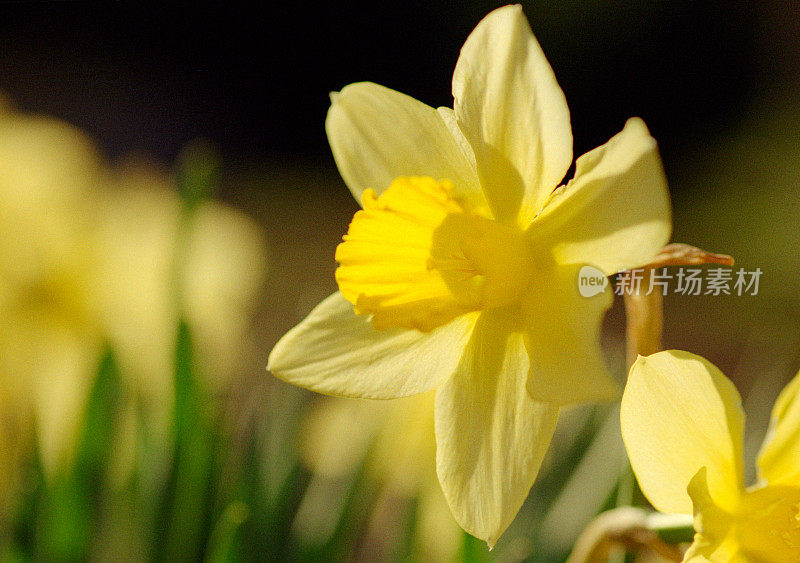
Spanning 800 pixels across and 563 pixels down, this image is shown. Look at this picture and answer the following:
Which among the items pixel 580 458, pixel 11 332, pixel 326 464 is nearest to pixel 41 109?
pixel 11 332

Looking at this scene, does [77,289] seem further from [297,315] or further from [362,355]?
[362,355]

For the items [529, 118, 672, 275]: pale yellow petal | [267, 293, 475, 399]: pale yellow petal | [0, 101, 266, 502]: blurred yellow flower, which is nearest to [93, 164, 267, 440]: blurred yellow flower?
[0, 101, 266, 502]: blurred yellow flower

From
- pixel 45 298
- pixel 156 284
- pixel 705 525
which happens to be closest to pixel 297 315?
pixel 156 284

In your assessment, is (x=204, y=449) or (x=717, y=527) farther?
(x=204, y=449)

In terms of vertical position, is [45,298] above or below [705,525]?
above

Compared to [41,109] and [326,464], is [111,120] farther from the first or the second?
[326,464]

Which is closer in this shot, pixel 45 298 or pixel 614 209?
pixel 614 209
